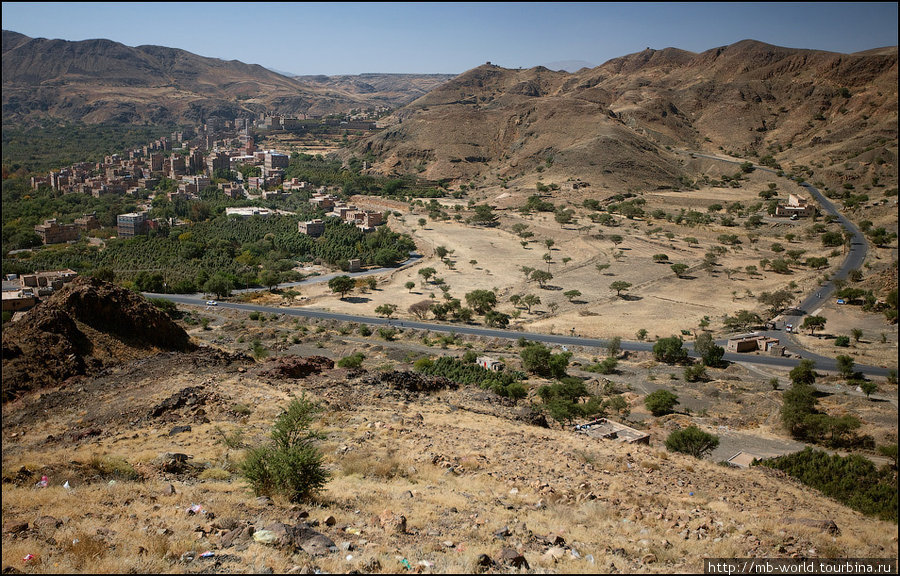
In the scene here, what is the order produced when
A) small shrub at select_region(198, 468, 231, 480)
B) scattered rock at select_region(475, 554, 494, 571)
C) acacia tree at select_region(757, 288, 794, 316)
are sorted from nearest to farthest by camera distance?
1. scattered rock at select_region(475, 554, 494, 571)
2. small shrub at select_region(198, 468, 231, 480)
3. acacia tree at select_region(757, 288, 794, 316)

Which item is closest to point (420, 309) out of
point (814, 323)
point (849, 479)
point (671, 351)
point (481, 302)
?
point (481, 302)

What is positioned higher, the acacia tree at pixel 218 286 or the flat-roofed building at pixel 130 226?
the flat-roofed building at pixel 130 226

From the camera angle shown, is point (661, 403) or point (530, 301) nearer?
point (661, 403)

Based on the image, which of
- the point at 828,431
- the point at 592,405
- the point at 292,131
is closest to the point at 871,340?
the point at 828,431

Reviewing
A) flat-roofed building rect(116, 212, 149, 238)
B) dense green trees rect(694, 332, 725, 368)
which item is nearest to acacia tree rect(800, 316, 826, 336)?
dense green trees rect(694, 332, 725, 368)

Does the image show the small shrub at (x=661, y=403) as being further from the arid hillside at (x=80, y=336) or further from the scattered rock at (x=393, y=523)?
the arid hillside at (x=80, y=336)

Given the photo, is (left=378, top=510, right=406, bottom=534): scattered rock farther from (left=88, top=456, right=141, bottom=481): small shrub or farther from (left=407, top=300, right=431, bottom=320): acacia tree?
(left=407, top=300, right=431, bottom=320): acacia tree

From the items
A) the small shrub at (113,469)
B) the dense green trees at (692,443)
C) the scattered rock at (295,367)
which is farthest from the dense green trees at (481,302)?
the small shrub at (113,469)

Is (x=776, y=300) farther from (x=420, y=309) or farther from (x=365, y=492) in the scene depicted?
(x=365, y=492)

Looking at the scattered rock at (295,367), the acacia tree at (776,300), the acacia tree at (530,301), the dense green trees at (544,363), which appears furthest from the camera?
the acacia tree at (530,301)
